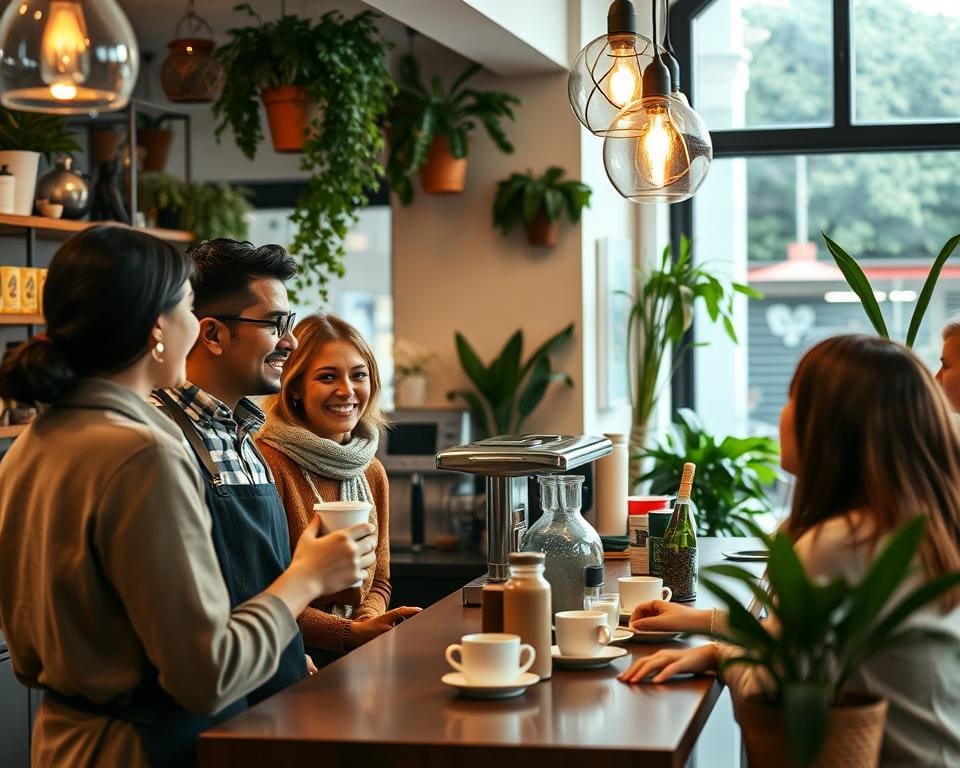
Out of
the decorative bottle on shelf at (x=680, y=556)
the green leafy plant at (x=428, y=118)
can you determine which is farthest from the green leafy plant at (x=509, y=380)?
the decorative bottle on shelf at (x=680, y=556)

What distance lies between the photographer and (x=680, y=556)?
9.37ft

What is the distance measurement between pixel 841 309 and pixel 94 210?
3.45 metres

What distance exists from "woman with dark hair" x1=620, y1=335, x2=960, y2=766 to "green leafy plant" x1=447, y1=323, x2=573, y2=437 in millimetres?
3573

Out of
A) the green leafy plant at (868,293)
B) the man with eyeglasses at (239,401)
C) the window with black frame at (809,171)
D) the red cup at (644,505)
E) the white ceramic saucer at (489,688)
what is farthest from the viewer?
the window with black frame at (809,171)

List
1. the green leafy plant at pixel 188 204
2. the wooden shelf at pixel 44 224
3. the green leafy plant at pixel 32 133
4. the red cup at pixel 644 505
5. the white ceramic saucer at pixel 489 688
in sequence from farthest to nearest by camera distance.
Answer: the green leafy plant at pixel 188 204
the green leafy plant at pixel 32 133
the wooden shelf at pixel 44 224
the red cup at pixel 644 505
the white ceramic saucer at pixel 489 688

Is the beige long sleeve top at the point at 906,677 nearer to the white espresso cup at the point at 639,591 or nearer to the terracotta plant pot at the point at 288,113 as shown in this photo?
the white espresso cup at the point at 639,591

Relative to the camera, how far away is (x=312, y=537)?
2.11 meters

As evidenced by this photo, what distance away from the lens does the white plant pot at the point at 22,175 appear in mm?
4500

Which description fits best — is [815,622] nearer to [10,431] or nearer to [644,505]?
[644,505]

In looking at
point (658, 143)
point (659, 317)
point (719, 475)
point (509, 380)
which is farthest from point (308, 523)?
point (659, 317)

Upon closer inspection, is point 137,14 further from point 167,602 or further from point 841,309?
point 167,602

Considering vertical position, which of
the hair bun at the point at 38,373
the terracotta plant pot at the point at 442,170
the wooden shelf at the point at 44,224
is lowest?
the hair bun at the point at 38,373

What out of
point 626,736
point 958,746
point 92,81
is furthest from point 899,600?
point 92,81

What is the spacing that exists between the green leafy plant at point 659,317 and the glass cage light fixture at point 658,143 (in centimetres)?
264
